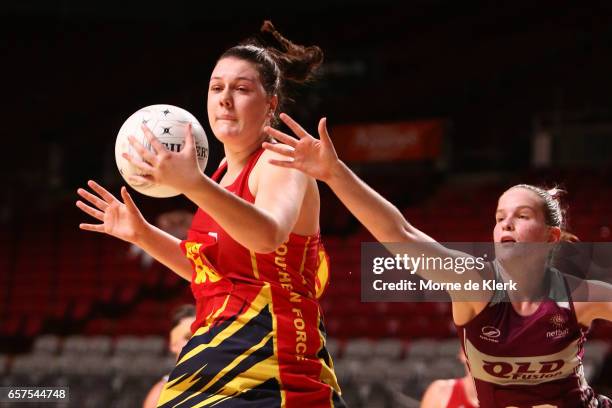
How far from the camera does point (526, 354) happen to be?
8.71ft

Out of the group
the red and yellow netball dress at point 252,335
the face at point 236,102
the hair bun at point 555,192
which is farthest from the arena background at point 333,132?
the face at point 236,102

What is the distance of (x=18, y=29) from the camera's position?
1437cm

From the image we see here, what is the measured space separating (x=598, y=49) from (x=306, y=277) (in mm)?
10366

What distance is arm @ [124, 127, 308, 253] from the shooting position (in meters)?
1.99

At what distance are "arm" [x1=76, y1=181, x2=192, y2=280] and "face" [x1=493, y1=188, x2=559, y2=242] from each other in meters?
0.98

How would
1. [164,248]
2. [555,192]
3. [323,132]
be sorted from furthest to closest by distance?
[555,192]
[164,248]
[323,132]

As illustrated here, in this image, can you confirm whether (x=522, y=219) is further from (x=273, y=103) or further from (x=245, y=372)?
(x=245, y=372)

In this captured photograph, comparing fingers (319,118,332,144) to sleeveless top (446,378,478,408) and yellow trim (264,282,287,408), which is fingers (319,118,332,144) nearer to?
yellow trim (264,282,287,408)

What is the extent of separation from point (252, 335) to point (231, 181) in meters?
0.44

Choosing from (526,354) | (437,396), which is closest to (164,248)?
(526,354)

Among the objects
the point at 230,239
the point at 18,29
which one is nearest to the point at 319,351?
the point at 230,239

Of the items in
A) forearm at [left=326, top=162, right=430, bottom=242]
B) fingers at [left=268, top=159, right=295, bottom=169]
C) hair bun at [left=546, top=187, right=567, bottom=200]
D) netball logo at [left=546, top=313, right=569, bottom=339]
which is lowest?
netball logo at [left=546, top=313, right=569, bottom=339]

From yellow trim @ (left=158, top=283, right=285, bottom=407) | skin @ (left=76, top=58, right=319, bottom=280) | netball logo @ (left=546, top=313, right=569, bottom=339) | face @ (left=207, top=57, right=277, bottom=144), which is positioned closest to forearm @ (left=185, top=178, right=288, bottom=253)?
skin @ (left=76, top=58, right=319, bottom=280)

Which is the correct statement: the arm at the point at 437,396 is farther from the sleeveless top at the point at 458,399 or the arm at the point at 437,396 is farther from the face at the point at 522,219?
the face at the point at 522,219
